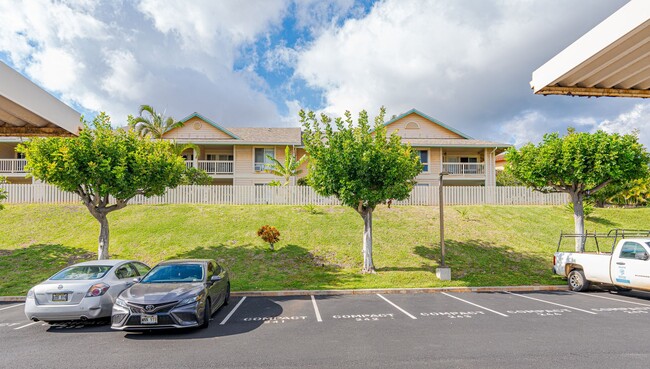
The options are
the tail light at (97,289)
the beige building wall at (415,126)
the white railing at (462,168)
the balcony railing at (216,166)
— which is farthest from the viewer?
the beige building wall at (415,126)

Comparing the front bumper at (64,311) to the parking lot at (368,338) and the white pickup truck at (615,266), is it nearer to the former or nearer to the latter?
the parking lot at (368,338)

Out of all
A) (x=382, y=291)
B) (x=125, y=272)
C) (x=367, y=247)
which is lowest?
(x=382, y=291)

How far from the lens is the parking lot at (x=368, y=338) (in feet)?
19.9

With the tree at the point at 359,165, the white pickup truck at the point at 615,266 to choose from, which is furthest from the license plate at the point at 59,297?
the white pickup truck at the point at 615,266

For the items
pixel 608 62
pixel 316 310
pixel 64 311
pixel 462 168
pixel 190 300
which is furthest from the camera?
pixel 462 168

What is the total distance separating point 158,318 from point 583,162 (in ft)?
52.0

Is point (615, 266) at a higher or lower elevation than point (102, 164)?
lower

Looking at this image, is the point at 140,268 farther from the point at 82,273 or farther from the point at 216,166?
the point at 216,166

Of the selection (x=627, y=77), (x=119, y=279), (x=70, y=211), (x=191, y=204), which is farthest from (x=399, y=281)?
(x=70, y=211)

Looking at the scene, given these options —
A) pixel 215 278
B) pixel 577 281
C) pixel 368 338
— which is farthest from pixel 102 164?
pixel 577 281

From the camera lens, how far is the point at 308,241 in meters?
17.8

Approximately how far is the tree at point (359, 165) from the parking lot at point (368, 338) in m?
4.49

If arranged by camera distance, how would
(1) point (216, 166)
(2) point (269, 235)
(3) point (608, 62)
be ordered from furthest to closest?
(1) point (216, 166) → (2) point (269, 235) → (3) point (608, 62)

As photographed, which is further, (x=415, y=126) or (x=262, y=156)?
(x=415, y=126)
